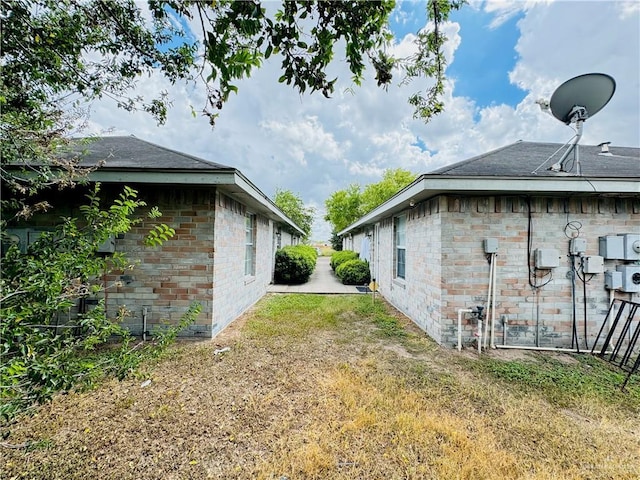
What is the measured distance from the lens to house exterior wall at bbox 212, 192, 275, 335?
4.68 meters

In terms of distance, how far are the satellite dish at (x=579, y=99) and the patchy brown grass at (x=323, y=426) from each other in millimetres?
3691

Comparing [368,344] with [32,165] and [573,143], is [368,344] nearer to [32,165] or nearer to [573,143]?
[573,143]

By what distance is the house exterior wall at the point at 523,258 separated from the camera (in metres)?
4.33

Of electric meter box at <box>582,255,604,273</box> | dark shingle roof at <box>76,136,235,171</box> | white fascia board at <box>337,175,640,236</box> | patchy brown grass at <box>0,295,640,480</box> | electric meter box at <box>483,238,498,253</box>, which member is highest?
dark shingle roof at <box>76,136,235,171</box>

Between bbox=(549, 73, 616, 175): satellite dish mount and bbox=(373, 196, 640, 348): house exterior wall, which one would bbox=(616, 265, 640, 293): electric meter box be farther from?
bbox=(549, 73, 616, 175): satellite dish mount

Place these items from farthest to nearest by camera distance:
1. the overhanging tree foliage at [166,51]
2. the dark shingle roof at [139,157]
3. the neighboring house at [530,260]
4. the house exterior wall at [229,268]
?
the house exterior wall at [229,268]
the neighboring house at [530,260]
the dark shingle roof at [139,157]
the overhanging tree foliage at [166,51]

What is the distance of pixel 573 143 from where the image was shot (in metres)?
4.18

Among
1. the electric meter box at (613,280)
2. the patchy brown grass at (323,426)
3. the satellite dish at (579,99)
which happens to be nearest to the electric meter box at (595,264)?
the electric meter box at (613,280)

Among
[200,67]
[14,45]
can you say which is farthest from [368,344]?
[14,45]

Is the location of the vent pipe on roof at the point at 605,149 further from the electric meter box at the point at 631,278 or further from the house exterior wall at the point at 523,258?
the electric meter box at the point at 631,278

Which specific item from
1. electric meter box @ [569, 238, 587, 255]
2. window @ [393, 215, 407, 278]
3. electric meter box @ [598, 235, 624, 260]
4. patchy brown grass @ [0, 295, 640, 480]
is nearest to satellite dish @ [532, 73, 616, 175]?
electric meter box @ [569, 238, 587, 255]

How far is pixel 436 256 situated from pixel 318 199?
3416 cm

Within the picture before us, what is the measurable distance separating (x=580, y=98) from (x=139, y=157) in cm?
745

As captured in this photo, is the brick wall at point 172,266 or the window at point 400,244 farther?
the window at point 400,244
